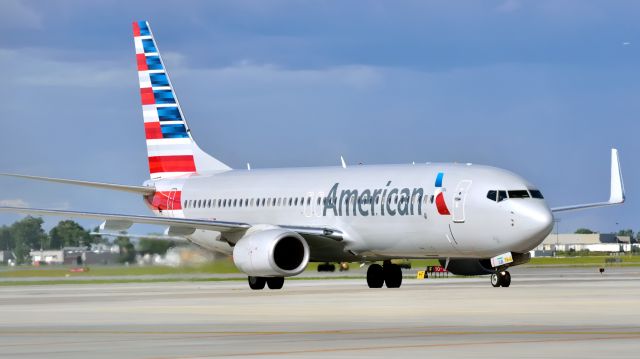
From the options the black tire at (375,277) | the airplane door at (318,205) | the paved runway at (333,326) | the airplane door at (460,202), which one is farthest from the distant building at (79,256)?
the paved runway at (333,326)

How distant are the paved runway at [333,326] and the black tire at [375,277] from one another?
8.64 m

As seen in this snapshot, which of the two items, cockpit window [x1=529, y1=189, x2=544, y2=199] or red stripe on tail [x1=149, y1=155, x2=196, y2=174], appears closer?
cockpit window [x1=529, y1=189, x2=544, y2=199]

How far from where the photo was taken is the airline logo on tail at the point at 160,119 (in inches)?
2295

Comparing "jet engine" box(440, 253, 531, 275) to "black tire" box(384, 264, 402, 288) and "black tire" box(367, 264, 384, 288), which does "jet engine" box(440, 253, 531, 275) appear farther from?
"black tire" box(367, 264, 384, 288)

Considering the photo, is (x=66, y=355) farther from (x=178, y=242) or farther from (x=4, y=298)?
(x=178, y=242)

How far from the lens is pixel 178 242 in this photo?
5794 centimetres

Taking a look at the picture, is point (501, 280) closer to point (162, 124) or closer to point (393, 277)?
point (393, 277)

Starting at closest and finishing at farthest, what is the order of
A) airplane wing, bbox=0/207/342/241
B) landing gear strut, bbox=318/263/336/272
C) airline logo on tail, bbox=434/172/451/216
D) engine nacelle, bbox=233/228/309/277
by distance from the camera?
airline logo on tail, bbox=434/172/451/216, engine nacelle, bbox=233/228/309/277, airplane wing, bbox=0/207/342/241, landing gear strut, bbox=318/263/336/272

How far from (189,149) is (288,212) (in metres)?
8.65

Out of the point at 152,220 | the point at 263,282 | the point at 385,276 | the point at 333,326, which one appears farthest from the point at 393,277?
the point at 333,326

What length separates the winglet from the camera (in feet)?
193

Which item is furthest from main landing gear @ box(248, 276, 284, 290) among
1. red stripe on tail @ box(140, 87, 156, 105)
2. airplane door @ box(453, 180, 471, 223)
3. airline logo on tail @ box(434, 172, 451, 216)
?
red stripe on tail @ box(140, 87, 156, 105)

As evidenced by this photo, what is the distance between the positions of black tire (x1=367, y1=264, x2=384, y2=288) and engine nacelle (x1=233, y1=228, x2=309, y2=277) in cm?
295

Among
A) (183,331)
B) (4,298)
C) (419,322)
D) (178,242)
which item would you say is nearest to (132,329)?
(183,331)
